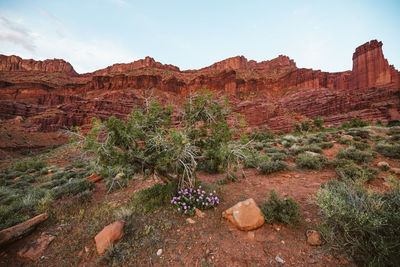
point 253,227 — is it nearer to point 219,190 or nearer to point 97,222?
point 219,190

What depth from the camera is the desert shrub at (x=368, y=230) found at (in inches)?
75.8

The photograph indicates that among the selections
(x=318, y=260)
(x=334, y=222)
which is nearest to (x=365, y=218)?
(x=334, y=222)

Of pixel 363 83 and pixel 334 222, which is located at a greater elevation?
pixel 363 83

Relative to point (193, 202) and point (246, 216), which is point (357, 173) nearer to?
point (246, 216)

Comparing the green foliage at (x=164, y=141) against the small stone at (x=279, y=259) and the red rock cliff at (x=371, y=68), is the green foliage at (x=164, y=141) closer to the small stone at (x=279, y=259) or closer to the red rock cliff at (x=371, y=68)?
the small stone at (x=279, y=259)

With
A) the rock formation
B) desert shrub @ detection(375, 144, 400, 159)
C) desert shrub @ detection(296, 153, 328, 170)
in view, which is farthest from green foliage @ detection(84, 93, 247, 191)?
the rock formation

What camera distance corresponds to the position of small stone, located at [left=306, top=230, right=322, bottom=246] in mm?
2455

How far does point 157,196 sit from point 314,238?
3.79 meters

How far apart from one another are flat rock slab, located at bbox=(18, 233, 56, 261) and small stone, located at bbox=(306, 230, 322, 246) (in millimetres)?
5184

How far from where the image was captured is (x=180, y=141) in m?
3.09

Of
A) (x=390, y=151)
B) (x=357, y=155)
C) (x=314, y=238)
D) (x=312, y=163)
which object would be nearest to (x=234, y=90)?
(x=390, y=151)

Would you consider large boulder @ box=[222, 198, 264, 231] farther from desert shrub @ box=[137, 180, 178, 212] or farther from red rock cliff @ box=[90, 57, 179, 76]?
red rock cliff @ box=[90, 57, 179, 76]

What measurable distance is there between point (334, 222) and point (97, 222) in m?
5.17

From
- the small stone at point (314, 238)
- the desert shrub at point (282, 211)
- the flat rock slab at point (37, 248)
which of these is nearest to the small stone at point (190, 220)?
the desert shrub at point (282, 211)
